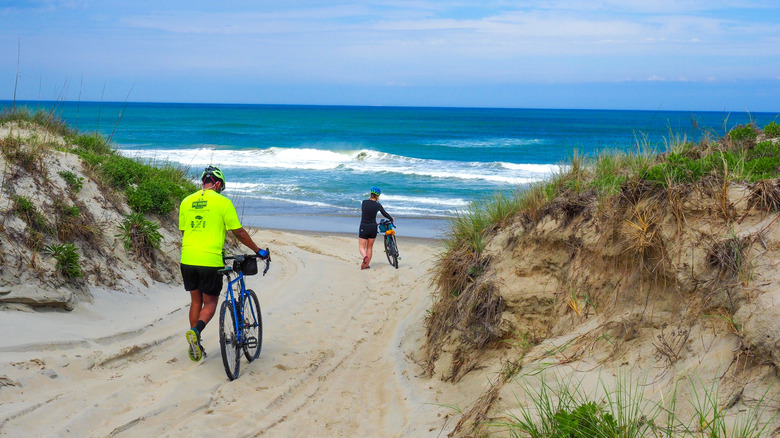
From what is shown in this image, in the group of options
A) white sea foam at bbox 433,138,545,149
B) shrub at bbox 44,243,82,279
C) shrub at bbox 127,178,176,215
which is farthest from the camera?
white sea foam at bbox 433,138,545,149

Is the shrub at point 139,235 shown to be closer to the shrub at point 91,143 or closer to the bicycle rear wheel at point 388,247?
the shrub at point 91,143

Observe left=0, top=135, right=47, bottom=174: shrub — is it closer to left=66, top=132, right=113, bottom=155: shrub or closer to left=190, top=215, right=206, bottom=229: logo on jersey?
left=66, top=132, right=113, bottom=155: shrub

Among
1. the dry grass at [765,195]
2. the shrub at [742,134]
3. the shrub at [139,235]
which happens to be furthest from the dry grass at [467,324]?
the shrub at [139,235]

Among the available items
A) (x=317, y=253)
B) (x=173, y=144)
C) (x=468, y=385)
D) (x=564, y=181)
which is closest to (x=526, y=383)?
(x=468, y=385)

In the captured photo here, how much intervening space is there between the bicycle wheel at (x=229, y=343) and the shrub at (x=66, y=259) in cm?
236

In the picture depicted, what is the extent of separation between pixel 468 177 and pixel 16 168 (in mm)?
24894

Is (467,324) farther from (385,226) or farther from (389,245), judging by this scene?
(385,226)

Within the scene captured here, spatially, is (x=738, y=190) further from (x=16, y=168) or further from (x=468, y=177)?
(x=468, y=177)

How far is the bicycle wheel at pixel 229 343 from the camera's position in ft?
18.6

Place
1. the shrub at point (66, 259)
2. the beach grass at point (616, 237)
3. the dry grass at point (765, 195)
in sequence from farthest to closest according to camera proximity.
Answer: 1. the shrub at point (66, 259)
2. the dry grass at point (765, 195)
3. the beach grass at point (616, 237)

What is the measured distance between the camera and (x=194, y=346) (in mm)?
6004

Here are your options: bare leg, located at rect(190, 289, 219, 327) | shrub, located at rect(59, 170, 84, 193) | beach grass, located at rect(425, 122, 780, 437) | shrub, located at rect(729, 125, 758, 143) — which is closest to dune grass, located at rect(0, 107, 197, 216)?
shrub, located at rect(59, 170, 84, 193)

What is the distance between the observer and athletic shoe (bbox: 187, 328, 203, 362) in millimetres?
5906

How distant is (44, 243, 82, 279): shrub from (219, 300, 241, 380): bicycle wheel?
2362mm
